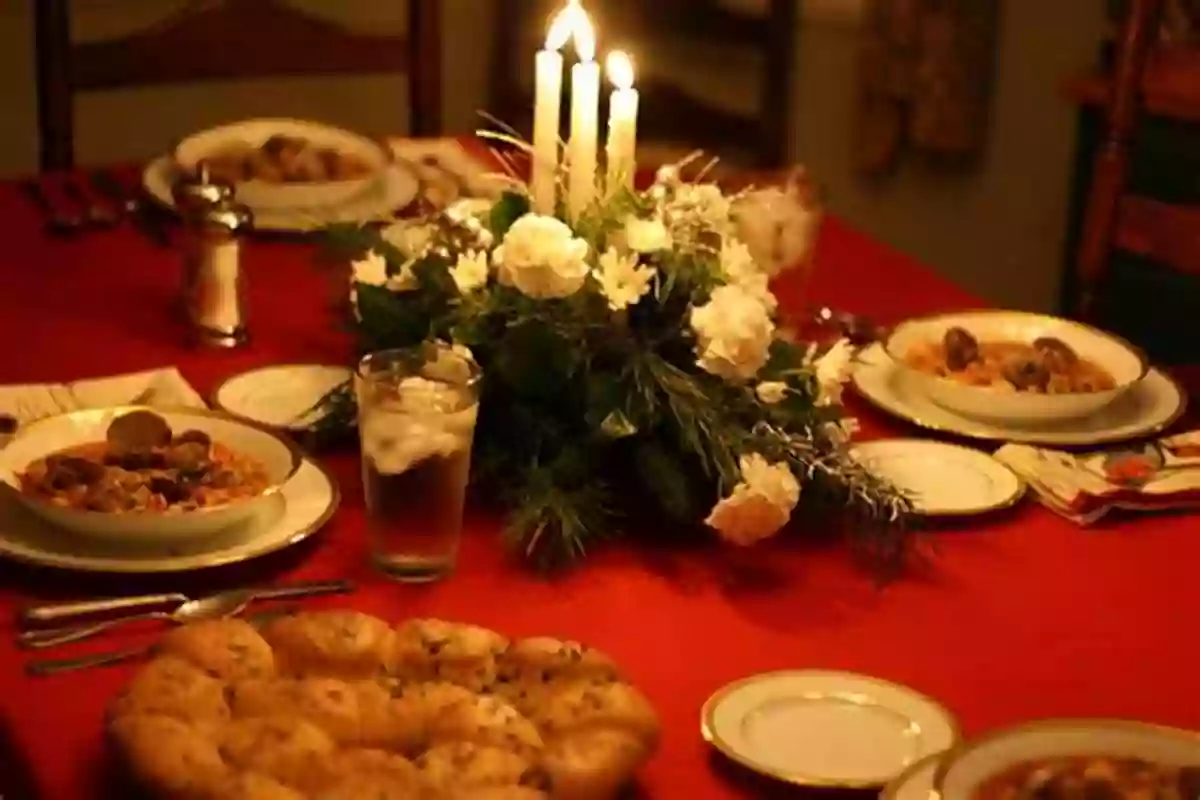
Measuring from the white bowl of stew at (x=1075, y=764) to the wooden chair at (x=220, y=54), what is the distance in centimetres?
172

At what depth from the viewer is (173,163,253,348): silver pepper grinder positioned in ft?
5.83

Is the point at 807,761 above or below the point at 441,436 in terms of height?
below

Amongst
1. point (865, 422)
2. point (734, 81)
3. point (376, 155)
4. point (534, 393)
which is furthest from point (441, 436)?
point (734, 81)

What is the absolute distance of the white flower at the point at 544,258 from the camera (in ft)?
4.64

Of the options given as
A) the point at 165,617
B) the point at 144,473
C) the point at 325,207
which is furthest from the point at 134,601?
the point at 325,207

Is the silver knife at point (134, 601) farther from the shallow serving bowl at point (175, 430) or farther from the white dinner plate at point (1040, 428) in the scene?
the white dinner plate at point (1040, 428)

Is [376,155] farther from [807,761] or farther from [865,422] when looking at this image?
[807,761]

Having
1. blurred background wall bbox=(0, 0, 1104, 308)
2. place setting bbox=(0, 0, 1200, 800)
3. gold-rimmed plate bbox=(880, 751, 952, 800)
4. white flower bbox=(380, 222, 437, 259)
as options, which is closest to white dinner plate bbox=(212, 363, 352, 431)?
place setting bbox=(0, 0, 1200, 800)

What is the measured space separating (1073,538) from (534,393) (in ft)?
1.39

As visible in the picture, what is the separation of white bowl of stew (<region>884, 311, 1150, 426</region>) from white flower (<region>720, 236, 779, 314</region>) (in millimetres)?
236

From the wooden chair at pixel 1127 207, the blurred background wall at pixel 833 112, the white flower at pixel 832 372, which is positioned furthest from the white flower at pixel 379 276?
the blurred background wall at pixel 833 112

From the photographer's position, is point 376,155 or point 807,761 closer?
point 807,761

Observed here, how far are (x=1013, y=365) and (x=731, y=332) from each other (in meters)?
0.40

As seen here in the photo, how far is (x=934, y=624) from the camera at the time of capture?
1.35 metres
